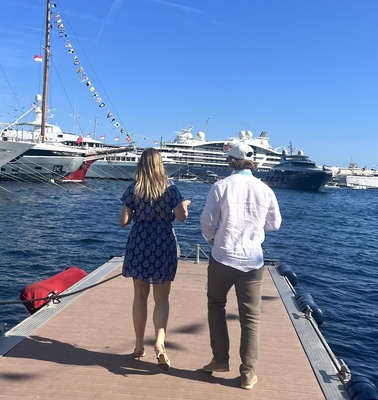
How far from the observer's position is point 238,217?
10.8ft

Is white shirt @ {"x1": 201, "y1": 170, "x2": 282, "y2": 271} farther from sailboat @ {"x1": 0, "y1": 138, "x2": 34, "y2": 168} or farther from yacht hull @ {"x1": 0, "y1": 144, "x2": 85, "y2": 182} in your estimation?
yacht hull @ {"x1": 0, "y1": 144, "x2": 85, "y2": 182}

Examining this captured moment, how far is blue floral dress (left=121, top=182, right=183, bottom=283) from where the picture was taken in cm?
355

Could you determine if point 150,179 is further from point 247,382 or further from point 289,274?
point 289,274

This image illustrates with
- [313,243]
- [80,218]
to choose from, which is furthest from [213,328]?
[80,218]

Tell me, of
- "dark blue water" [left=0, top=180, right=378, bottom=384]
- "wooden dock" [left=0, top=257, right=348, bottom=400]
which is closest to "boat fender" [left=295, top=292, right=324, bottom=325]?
"wooden dock" [left=0, top=257, right=348, bottom=400]

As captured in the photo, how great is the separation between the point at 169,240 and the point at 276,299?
3.12m

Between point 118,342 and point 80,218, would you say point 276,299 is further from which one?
point 80,218

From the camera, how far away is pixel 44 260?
477 inches

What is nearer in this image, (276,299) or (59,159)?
(276,299)

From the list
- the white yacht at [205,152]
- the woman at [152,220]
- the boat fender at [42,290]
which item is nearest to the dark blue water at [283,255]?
the boat fender at [42,290]

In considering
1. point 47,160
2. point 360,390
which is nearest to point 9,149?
point 47,160

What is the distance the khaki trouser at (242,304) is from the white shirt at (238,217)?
0.24 feet

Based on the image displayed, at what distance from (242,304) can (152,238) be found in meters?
0.85

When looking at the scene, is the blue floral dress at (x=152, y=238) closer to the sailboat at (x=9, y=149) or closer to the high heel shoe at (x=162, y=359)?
the high heel shoe at (x=162, y=359)
